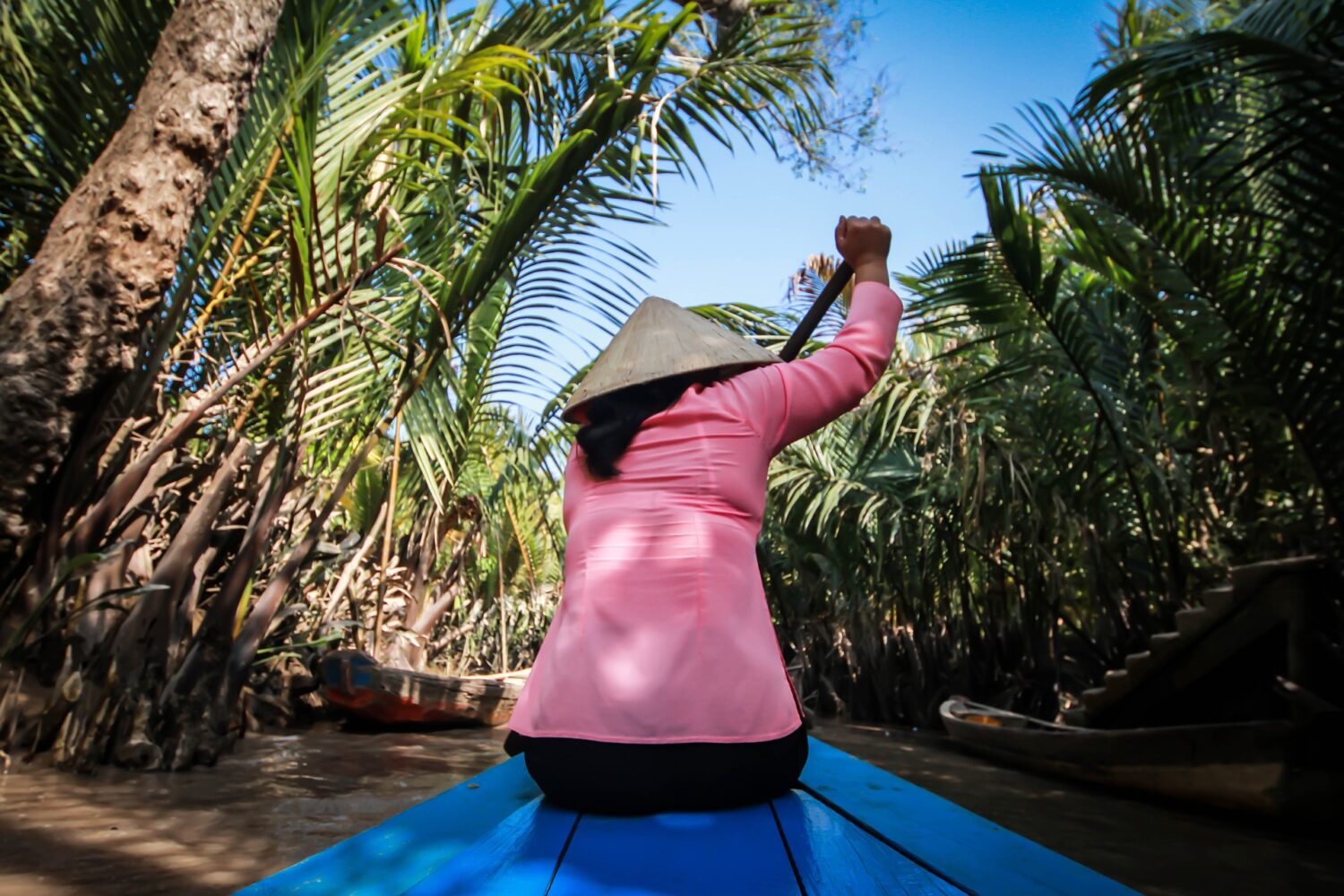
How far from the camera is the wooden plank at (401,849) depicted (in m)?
1.08

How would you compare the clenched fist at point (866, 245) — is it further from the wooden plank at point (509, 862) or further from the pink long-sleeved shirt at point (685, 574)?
the wooden plank at point (509, 862)

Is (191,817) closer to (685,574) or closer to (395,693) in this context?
(685,574)

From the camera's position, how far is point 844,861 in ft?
3.68

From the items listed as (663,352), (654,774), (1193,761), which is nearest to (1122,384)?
(1193,761)

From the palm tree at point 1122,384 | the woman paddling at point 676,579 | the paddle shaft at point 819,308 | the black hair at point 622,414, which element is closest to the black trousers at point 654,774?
the woman paddling at point 676,579

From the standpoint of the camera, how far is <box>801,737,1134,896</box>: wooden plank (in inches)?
41.9

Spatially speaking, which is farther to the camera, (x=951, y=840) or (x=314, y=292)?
(x=314, y=292)

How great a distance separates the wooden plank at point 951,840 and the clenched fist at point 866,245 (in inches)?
35.8

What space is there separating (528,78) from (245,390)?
2315 mm

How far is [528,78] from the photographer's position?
4594 millimetres

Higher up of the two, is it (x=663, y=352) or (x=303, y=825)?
(x=663, y=352)

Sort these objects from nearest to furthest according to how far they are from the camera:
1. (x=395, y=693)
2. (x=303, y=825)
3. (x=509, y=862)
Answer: (x=509, y=862) → (x=303, y=825) → (x=395, y=693)

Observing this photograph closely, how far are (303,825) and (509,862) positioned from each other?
7.99 ft

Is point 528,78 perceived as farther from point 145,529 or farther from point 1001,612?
point 1001,612
